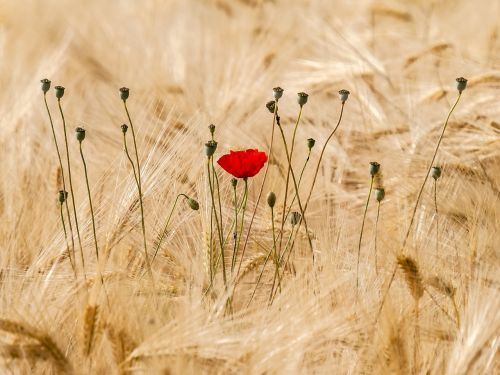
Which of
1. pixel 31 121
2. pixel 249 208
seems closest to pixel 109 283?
pixel 249 208

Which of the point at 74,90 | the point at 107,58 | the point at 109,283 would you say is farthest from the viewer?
the point at 107,58

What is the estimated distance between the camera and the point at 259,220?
5.48ft

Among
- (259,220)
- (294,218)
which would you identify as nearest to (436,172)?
(294,218)

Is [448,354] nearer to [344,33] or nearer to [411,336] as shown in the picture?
[411,336]

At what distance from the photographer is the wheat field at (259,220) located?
1.22 m

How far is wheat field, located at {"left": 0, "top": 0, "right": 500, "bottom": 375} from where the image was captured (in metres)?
1.22

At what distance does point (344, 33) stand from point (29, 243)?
1.16m

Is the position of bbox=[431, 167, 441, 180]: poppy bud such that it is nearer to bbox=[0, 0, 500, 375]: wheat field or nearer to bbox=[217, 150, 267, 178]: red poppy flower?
bbox=[0, 0, 500, 375]: wheat field

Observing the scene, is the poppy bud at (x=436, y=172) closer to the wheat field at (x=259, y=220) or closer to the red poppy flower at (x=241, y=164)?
the wheat field at (x=259, y=220)

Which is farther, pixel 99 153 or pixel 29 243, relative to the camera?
pixel 99 153

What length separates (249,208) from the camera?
1.71m

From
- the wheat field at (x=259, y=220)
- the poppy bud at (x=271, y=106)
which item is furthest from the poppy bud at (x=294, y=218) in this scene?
the poppy bud at (x=271, y=106)

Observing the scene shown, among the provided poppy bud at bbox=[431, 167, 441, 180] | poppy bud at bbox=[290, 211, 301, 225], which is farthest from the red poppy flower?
poppy bud at bbox=[431, 167, 441, 180]

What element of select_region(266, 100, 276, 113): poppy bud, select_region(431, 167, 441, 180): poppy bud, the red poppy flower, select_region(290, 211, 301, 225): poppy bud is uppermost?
select_region(266, 100, 276, 113): poppy bud
